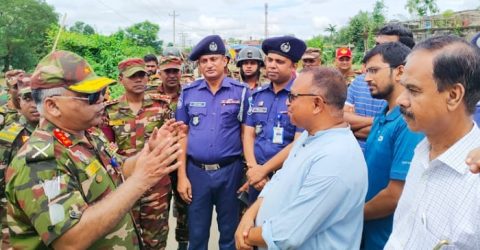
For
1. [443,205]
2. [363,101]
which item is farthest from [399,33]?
[443,205]

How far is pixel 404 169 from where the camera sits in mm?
2014

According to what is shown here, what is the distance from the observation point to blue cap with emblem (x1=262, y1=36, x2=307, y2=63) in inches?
139

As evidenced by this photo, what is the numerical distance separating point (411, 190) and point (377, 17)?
47651 millimetres

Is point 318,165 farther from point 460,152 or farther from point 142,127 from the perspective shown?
point 142,127

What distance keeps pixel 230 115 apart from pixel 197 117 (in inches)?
12.6

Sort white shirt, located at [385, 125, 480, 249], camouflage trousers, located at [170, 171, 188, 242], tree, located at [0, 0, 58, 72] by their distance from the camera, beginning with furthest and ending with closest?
tree, located at [0, 0, 58, 72], camouflage trousers, located at [170, 171, 188, 242], white shirt, located at [385, 125, 480, 249]

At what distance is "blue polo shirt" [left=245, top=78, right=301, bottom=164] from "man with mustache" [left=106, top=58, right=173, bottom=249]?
100 centimetres

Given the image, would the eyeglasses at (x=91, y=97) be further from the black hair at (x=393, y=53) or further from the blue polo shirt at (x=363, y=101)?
the blue polo shirt at (x=363, y=101)

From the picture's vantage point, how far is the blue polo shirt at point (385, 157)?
2.04 m

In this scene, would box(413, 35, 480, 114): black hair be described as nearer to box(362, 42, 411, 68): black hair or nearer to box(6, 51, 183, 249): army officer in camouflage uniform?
box(362, 42, 411, 68): black hair

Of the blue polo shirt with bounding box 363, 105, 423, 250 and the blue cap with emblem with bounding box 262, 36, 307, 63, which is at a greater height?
the blue cap with emblem with bounding box 262, 36, 307, 63

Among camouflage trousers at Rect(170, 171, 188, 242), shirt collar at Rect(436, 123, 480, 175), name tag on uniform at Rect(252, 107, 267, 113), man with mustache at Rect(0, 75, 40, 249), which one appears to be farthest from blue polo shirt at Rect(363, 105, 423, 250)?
man with mustache at Rect(0, 75, 40, 249)

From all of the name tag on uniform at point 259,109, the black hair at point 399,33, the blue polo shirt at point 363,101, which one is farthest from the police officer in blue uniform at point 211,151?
the black hair at point 399,33

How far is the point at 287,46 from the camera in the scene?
3.53 meters
